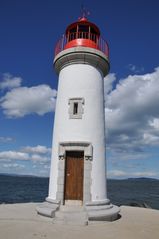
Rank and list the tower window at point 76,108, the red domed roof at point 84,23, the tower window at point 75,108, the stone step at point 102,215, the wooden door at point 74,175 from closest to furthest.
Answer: the stone step at point 102,215 → the wooden door at point 74,175 → the tower window at point 76,108 → the tower window at point 75,108 → the red domed roof at point 84,23

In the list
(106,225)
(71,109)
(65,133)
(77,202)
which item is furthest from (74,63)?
(106,225)

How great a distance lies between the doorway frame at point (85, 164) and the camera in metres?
8.41

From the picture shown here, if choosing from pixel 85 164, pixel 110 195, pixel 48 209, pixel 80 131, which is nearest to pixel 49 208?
pixel 48 209

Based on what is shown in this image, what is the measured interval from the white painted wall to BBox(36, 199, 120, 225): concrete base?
0.34 meters

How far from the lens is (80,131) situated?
29.1 ft

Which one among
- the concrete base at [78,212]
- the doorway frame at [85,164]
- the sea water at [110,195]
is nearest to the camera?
the concrete base at [78,212]

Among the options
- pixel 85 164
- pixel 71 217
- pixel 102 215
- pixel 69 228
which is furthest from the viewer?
pixel 85 164

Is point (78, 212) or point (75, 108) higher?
point (75, 108)

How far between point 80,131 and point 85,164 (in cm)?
126

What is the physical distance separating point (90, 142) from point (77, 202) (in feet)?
7.41

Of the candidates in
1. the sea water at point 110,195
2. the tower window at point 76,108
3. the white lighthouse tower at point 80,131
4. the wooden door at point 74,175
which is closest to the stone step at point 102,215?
the white lighthouse tower at point 80,131

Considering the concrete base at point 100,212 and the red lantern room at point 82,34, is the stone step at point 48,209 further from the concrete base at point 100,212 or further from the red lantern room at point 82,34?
the red lantern room at point 82,34

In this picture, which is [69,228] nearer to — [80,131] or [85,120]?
[80,131]

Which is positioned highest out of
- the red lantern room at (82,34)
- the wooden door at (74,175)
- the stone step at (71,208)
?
the red lantern room at (82,34)
